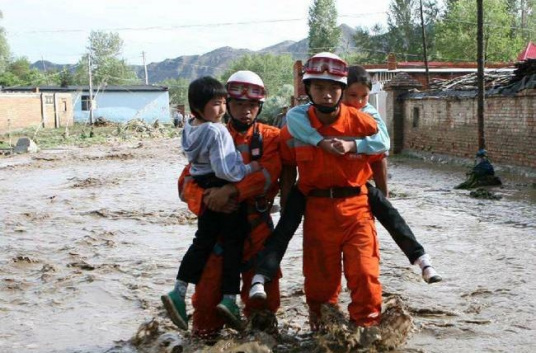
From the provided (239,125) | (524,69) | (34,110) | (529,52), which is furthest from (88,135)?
(239,125)

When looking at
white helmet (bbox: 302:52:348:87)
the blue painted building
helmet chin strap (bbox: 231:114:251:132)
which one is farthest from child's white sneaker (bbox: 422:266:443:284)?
the blue painted building

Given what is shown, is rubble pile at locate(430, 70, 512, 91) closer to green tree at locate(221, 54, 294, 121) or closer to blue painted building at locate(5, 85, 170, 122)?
blue painted building at locate(5, 85, 170, 122)

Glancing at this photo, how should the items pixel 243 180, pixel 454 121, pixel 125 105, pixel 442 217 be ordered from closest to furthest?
pixel 243 180 < pixel 442 217 < pixel 454 121 < pixel 125 105

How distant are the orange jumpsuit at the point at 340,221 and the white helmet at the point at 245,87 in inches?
11.3

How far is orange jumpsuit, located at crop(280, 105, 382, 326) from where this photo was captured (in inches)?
158

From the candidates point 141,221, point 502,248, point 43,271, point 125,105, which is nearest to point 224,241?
point 43,271

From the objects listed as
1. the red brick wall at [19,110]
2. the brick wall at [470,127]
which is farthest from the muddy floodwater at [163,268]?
the red brick wall at [19,110]

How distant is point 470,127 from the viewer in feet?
60.2

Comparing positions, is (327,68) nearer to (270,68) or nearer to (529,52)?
(529,52)

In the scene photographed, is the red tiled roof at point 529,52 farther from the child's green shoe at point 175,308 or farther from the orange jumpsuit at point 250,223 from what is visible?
the child's green shoe at point 175,308

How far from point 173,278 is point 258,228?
2723 millimetres

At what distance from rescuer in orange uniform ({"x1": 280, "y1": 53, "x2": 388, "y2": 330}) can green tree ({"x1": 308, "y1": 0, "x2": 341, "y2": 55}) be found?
79937 mm

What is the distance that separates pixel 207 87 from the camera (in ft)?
13.2

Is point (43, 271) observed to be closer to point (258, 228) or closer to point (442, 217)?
point (258, 228)
